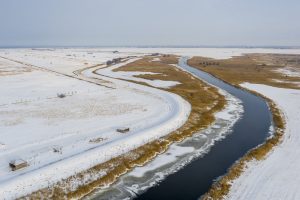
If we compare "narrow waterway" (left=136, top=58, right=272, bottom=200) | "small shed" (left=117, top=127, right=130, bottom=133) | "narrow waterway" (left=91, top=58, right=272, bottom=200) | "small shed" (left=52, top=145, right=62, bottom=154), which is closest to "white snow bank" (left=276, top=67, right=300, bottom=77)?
"narrow waterway" (left=136, top=58, right=272, bottom=200)

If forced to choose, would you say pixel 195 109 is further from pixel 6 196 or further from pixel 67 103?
pixel 6 196

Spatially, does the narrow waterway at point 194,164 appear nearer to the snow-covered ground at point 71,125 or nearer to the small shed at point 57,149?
the snow-covered ground at point 71,125

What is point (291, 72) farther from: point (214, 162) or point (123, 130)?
point (214, 162)

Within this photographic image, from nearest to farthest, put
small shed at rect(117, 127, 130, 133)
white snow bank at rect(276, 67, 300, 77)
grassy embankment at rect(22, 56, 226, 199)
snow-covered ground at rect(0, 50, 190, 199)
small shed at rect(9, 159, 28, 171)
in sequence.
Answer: grassy embankment at rect(22, 56, 226, 199), small shed at rect(9, 159, 28, 171), snow-covered ground at rect(0, 50, 190, 199), small shed at rect(117, 127, 130, 133), white snow bank at rect(276, 67, 300, 77)

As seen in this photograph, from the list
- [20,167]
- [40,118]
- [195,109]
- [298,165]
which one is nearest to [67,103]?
[40,118]

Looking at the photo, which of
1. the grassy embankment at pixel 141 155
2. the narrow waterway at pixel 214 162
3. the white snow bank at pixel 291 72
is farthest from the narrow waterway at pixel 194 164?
the white snow bank at pixel 291 72

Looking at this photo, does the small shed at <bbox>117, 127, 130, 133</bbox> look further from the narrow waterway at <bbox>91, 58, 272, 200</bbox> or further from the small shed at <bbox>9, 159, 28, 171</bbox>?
the small shed at <bbox>9, 159, 28, 171</bbox>

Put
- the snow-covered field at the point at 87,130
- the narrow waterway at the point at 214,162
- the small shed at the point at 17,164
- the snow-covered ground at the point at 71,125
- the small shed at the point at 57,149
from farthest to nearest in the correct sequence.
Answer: the small shed at the point at 57,149
the snow-covered ground at the point at 71,125
the small shed at the point at 17,164
the snow-covered field at the point at 87,130
the narrow waterway at the point at 214,162
